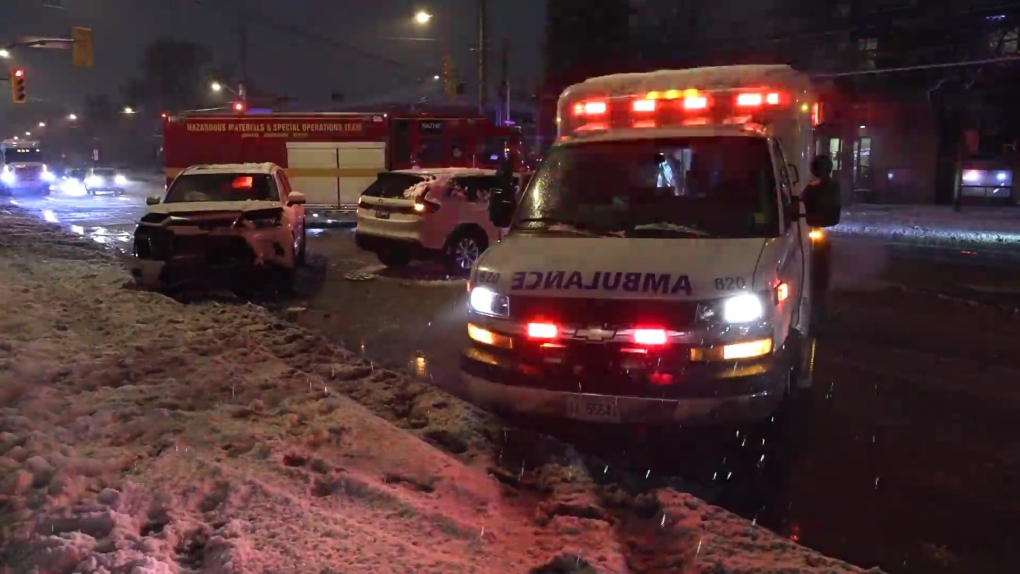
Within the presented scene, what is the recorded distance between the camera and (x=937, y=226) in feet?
80.6

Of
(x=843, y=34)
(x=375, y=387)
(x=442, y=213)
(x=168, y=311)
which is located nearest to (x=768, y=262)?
(x=375, y=387)

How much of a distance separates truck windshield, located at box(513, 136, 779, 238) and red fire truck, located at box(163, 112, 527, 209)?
18.4 m

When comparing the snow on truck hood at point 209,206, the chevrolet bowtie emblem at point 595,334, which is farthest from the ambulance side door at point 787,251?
the snow on truck hood at point 209,206

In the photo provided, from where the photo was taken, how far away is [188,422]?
579cm

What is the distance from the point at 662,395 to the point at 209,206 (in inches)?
328

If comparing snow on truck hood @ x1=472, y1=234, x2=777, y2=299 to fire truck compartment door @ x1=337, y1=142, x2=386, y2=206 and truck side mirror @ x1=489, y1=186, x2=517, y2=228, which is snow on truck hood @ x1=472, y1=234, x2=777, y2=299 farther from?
fire truck compartment door @ x1=337, y1=142, x2=386, y2=206

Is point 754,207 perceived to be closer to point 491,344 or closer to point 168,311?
point 491,344

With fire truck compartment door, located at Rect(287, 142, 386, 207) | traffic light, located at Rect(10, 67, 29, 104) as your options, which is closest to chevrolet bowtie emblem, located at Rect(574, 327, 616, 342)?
fire truck compartment door, located at Rect(287, 142, 386, 207)

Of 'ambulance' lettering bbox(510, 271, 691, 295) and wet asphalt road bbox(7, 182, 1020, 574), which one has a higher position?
'ambulance' lettering bbox(510, 271, 691, 295)

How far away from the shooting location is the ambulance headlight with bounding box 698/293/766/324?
533 centimetres

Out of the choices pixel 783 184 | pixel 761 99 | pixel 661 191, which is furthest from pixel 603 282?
pixel 761 99

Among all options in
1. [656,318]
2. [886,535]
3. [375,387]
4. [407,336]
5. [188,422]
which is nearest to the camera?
[886,535]

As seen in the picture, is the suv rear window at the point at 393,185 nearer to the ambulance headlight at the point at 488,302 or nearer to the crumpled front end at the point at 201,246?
the crumpled front end at the point at 201,246

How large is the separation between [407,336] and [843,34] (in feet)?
95.0
